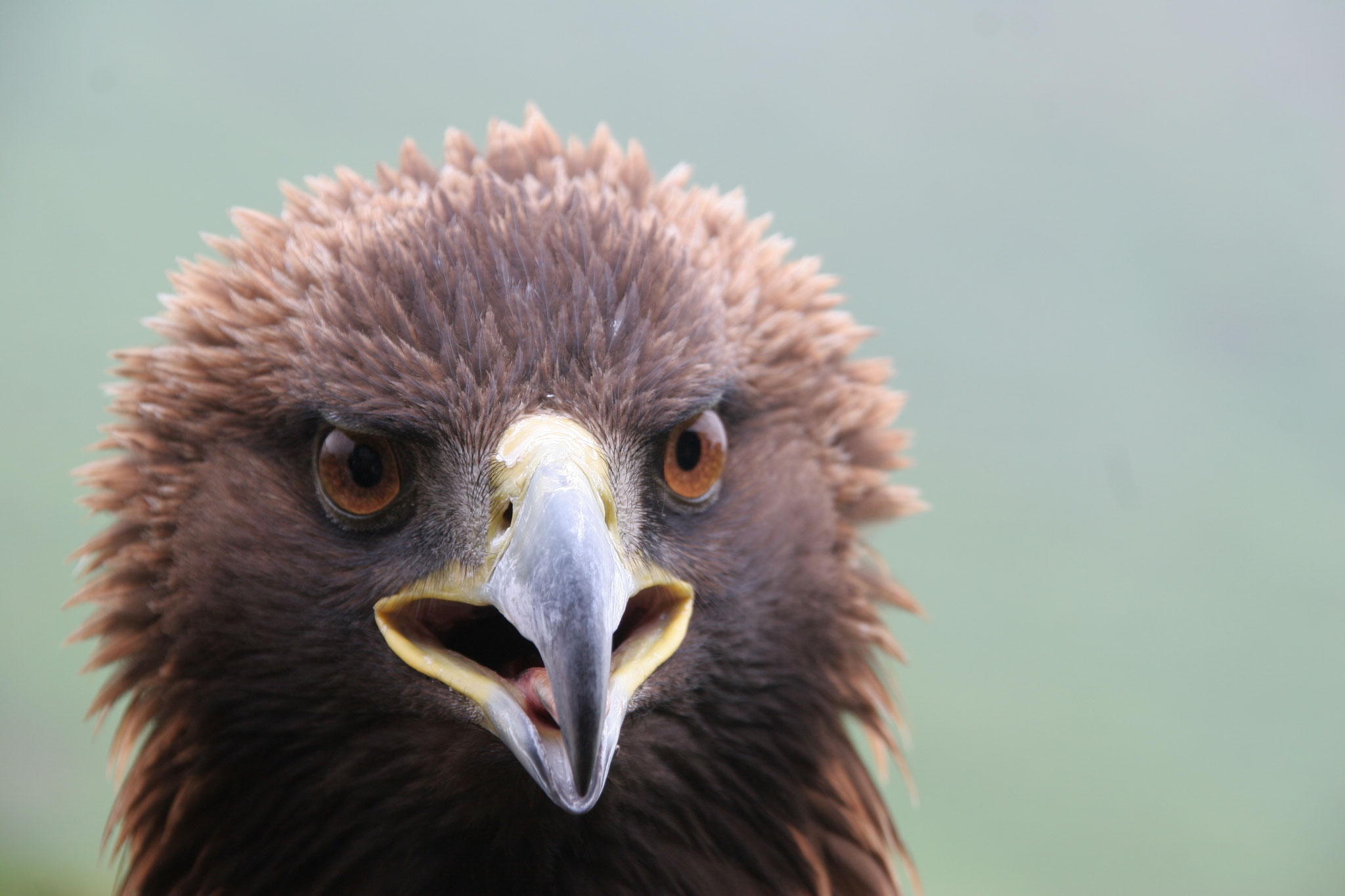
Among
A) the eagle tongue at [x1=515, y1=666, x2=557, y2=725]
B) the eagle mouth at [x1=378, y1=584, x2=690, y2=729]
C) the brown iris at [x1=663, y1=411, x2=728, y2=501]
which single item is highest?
the brown iris at [x1=663, y1=411, x2=728, y2=501]

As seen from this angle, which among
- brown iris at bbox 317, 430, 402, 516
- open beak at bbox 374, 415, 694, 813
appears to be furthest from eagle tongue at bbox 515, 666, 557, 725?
brown iris at bbox 317, 430, 402, 516

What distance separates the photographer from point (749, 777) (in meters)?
1.68

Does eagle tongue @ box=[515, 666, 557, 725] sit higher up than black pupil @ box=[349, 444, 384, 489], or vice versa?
black pupil @ box=[349, 444, 384, 489]

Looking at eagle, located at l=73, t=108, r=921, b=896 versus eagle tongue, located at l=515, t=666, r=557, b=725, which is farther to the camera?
eagle, located at l=73, t=108, r=921, b=896

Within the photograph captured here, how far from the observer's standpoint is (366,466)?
59.7 inches

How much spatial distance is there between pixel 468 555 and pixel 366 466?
8.6 inches

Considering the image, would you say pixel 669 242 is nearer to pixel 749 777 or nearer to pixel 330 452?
pixel 330 452

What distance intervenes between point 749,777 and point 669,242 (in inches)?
30.4

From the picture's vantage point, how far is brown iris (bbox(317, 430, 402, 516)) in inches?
59.5

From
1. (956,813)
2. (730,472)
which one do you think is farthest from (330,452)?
(956,813)

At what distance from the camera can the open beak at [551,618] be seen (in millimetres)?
1204

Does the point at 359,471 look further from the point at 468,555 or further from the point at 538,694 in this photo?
the point at 538,694

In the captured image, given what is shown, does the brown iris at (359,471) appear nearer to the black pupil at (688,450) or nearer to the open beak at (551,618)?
the open beak at (551,618)

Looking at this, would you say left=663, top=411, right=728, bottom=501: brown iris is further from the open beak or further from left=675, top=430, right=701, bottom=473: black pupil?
the open beak
